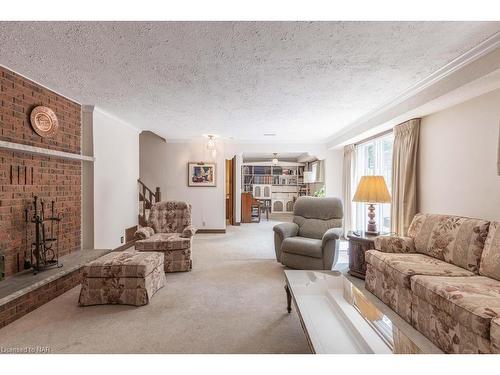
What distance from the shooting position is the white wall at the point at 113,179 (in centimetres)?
399

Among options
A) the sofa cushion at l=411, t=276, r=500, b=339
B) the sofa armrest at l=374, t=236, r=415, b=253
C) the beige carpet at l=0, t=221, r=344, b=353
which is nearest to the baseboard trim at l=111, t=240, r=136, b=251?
the beige carpet at l=0, t=221, r=344, b=353

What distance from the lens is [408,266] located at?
2424 mm

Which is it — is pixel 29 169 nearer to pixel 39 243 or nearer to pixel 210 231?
pixel 39 243

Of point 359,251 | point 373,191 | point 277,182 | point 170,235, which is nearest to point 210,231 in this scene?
point 170,235

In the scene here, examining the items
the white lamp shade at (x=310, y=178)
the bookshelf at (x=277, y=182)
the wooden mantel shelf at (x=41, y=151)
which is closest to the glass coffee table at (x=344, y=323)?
the wooden mantel shelf at (x=41, y=151)

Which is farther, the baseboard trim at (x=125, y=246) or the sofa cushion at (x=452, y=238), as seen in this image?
the baseboard trim at (x=125, y=246)

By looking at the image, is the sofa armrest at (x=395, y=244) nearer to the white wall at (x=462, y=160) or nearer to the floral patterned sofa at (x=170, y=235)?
the white wall at (x=462, y=160)

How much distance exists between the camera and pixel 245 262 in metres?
4.20

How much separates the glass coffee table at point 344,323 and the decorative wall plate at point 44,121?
3.14 meters

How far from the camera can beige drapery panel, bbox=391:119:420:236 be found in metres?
3.61

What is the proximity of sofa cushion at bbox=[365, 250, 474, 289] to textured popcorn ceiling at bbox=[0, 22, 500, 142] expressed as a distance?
180cm

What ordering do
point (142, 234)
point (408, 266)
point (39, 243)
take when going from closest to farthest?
point (408, 266) → point (39, 243) → point (142, 234)

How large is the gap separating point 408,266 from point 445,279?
1.11 feet
